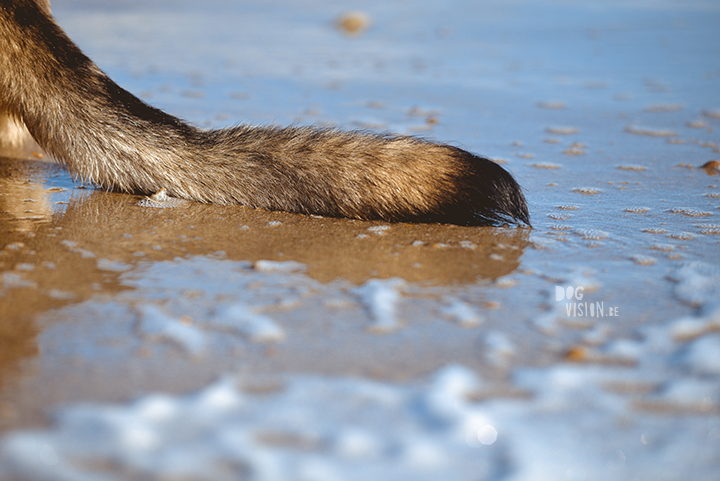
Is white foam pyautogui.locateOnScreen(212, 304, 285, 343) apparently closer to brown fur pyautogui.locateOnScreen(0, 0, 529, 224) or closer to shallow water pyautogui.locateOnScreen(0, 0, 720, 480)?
shallow water pyautogui.locateOnScreen(0, 0, 720, 480)

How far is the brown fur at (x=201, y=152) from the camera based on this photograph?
287 cm

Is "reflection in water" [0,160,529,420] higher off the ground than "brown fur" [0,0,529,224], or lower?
lower

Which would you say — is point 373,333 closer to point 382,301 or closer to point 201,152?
point 382,301

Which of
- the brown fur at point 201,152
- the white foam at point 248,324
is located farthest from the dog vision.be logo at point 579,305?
the white foam at point 248,324

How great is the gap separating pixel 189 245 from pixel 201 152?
56cm

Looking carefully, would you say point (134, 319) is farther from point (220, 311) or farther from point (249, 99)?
point (249, 99)

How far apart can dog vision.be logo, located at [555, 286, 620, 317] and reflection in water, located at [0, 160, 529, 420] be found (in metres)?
0.26

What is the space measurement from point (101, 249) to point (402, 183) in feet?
3.87

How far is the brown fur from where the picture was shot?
2.87 meters

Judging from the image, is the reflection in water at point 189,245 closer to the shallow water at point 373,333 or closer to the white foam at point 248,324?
the shallow water at point 373,333

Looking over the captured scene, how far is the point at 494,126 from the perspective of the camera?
16.7 feet

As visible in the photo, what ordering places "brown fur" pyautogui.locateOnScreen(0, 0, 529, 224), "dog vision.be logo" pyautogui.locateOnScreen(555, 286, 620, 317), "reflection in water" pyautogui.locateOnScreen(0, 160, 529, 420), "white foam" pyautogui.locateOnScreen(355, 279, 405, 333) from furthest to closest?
1. "brown fur" pyautogui.locateOnScreen(0, 0, 529, 224)
2. "reflection in water" pyautogui.locateOnScreen(0, 160, 529, 420)
3. "dog vision.be logo" pyautogui.locateOnScreen(555, 286, 620, 317)
4. "white foam" pyautogui.locateOnScreen(355, 279, 405, 333)

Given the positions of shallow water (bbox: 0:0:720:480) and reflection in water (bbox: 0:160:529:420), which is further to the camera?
reflection in water (bbox: 0:160:529:420)

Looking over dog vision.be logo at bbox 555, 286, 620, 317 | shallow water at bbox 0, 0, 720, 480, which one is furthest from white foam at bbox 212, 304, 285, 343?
dog vision.be logo at bbox 555, 286, 620, 317
